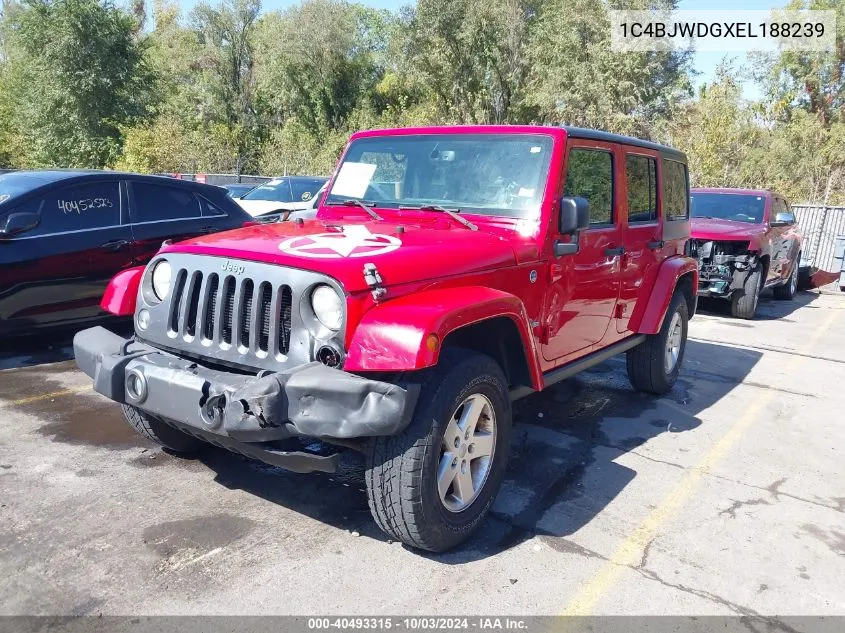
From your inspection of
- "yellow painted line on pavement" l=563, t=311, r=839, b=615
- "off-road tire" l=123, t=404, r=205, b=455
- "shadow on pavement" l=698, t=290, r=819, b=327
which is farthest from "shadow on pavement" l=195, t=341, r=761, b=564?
"shadow on pavement" l=698, t=290, r=819, b=327

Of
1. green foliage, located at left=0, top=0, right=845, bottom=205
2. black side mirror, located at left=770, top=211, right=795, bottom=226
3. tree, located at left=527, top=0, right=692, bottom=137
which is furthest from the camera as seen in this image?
tree, located at left=527, top=0, right=692, bottom=137

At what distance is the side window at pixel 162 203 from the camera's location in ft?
22.1

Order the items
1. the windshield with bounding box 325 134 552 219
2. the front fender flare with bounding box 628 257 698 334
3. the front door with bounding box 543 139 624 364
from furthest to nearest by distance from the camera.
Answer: the front fender flare with bounding box 628 257 698 334, the front door with bounding box 543 139 624 364, the windshield with bounding box 325 134 552 219

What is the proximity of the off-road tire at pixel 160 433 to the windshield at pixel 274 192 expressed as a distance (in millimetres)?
9458

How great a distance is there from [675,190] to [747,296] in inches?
182

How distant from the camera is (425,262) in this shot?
3242mm

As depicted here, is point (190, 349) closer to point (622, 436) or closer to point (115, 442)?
point (115, 442)

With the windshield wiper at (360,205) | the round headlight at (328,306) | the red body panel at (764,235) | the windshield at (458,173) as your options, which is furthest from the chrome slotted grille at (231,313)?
the red body panel at (764,235)

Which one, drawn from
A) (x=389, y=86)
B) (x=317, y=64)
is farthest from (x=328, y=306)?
(x=317, y=64)

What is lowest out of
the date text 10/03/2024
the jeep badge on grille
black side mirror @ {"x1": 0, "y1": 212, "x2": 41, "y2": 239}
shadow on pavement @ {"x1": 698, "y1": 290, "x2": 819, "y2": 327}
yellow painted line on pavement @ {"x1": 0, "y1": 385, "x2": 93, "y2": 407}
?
the date text 10/03/2024

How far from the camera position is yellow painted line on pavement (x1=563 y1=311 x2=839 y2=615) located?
118 inches

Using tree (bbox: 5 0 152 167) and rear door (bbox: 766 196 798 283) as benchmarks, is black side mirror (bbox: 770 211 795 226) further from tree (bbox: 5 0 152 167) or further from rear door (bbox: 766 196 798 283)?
tree (bbox: 5 0 152 167)

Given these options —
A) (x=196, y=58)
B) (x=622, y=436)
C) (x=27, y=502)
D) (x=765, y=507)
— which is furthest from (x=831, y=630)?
(x=196, y=58)

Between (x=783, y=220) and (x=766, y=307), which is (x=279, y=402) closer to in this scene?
(x=783, y=220)
